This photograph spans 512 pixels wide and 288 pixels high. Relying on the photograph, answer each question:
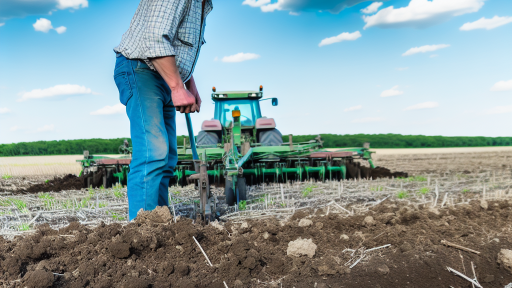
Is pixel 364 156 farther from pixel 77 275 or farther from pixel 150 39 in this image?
pixel 77 275

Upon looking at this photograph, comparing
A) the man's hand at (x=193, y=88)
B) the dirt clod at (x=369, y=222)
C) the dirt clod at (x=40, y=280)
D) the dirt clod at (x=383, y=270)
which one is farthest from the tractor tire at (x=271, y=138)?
the dirt clod at (x=40, y=280)

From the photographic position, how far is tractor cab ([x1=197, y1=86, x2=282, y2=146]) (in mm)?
8188

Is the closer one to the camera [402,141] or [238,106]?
[238,106]

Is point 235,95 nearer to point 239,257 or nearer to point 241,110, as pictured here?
point 241,110

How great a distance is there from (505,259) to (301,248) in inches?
51.7

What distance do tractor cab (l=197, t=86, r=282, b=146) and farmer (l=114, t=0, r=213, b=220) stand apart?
541 centimetres

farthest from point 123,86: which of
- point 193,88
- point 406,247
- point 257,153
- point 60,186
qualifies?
point 60,186

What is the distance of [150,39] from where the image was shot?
242 centimetres

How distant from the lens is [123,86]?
2662 millimetres

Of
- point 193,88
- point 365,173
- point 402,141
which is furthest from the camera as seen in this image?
point 402,141

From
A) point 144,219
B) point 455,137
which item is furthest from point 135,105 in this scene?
point 455,137

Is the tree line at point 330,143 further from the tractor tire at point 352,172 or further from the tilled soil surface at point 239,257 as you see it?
the tilled soil surface at point 239,257

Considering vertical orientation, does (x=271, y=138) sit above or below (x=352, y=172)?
above

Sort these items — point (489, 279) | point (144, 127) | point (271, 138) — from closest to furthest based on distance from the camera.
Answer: point (489, 279) < point (144, 127) < point (271, 138)
